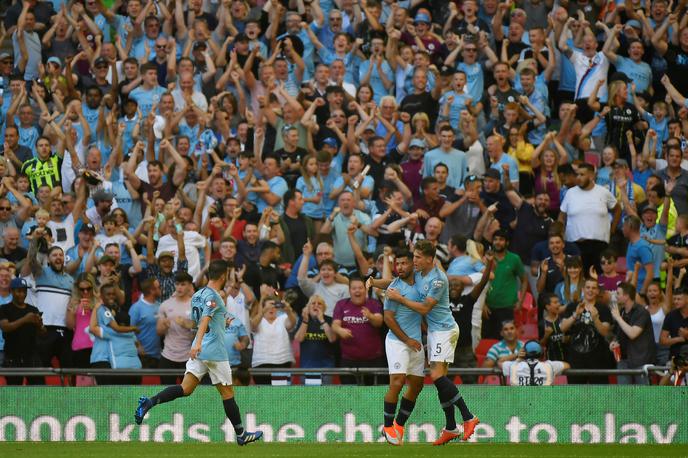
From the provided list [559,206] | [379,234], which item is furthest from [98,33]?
[559,206]

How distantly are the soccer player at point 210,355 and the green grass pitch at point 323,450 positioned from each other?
52 cm

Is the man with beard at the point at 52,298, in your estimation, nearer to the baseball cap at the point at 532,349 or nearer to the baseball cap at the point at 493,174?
the baseball cap at the point at 493,174

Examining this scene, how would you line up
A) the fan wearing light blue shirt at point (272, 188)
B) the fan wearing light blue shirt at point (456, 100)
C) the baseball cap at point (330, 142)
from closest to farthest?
the fan wearing light blue shirt at point (272, 188) → the baseball cap at point (330, 142) → the fan wearing light blue shirt at point (456, 100)

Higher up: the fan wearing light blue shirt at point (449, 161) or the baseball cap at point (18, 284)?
the fan wearing light blue shirt at point (449, 161)

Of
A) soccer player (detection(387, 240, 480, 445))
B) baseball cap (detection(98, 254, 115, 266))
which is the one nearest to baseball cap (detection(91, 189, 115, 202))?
baseball cap (detection(98, 254, 115, 266))

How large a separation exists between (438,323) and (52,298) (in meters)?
6.82

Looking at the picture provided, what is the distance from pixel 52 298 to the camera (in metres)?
18.9

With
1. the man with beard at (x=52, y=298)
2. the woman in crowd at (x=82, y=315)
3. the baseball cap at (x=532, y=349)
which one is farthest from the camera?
the man with beard at (x=52, y=298)

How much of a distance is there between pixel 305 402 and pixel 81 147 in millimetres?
7364

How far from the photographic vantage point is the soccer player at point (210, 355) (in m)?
14.3

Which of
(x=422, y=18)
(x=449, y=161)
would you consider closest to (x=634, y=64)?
(x=422, y=18)

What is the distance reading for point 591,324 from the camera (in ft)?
58.1

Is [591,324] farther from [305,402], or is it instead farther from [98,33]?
[98,33]

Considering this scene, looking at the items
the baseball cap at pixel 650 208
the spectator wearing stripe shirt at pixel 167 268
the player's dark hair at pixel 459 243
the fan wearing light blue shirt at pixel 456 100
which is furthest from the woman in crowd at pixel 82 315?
the baseball cap at pixel 650 208
